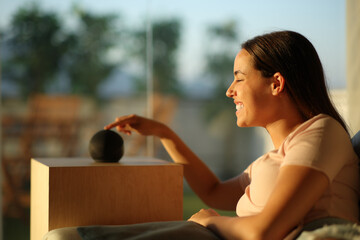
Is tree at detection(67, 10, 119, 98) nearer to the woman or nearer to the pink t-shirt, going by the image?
the woman

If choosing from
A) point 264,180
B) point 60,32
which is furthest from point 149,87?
point 264,180

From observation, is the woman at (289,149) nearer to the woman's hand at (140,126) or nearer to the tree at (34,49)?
the woman's hand at (140,126)

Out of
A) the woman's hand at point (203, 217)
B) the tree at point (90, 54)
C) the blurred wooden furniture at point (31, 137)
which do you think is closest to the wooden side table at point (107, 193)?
the woman's hand at point (203, 217)

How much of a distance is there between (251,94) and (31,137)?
101 inches

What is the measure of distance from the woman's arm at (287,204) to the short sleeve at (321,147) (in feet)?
0.07

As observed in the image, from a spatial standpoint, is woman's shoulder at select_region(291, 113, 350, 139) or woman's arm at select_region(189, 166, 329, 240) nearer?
woman's arm at select_region(189, 166, 329, 240)

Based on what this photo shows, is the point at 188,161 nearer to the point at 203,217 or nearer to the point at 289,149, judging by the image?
the point at 203,217

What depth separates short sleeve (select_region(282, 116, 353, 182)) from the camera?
3.81 feet

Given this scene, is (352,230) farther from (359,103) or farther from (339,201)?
(359,103)

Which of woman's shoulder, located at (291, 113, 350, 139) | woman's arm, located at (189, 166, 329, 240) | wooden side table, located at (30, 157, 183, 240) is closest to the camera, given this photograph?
woman's arm, located at (189, 166, 329, 240)

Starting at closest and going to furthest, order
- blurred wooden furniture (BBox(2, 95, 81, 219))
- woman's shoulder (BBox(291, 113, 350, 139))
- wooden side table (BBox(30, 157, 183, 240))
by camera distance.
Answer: woman's shoulder (BBox(291, 113, 350, 139)) < wooden side table (BBox(30, 157, 183, 240)) < blurred wooden furniture (BBox(2, 95, 81, 219))

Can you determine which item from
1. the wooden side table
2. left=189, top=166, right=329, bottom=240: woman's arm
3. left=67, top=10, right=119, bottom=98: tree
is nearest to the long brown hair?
left=189, top=166, right=329, bottom=240: woman's arm

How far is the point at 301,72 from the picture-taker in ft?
4.47

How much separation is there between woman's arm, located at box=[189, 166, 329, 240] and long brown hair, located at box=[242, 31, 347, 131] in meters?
0.27
